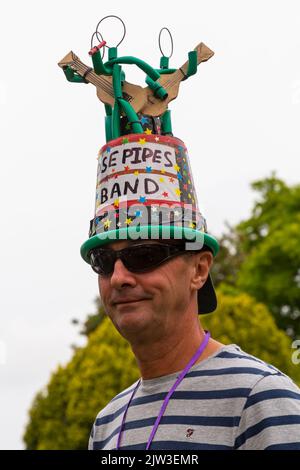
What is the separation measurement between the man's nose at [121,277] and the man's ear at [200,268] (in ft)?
1.09

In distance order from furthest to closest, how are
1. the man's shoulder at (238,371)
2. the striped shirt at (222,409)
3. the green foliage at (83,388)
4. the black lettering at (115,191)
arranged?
the green foliage at (83,388)
the black lettering at (115,191)
the man's shoulder at (238,371)
the striped shirt at (222,409)

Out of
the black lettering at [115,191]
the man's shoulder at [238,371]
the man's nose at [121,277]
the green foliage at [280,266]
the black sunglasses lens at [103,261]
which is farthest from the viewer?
the green foliage at [280,266]

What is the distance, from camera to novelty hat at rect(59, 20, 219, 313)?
138 inches

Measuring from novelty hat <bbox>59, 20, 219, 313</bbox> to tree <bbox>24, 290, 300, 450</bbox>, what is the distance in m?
16.0

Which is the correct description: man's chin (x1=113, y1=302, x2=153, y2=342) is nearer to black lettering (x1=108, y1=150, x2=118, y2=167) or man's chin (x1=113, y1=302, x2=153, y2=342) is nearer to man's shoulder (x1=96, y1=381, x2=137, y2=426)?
man's shoulder (x1=96, y1=381, x2=137, y2=426)

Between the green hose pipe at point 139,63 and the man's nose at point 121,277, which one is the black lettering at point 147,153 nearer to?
the green hose pipe at point 139,63

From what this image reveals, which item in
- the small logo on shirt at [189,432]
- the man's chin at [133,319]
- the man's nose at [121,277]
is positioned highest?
the man's nose at [121,277]

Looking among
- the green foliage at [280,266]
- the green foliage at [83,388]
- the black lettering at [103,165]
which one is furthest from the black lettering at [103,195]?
the green foliage at [280,266]

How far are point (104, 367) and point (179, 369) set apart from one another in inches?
719

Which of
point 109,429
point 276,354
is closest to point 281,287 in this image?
point 276,354

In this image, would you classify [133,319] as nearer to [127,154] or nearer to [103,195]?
[103,195]

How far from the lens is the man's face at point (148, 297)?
3.41 metres

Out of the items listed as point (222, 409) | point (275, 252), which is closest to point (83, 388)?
point (275, 252)
